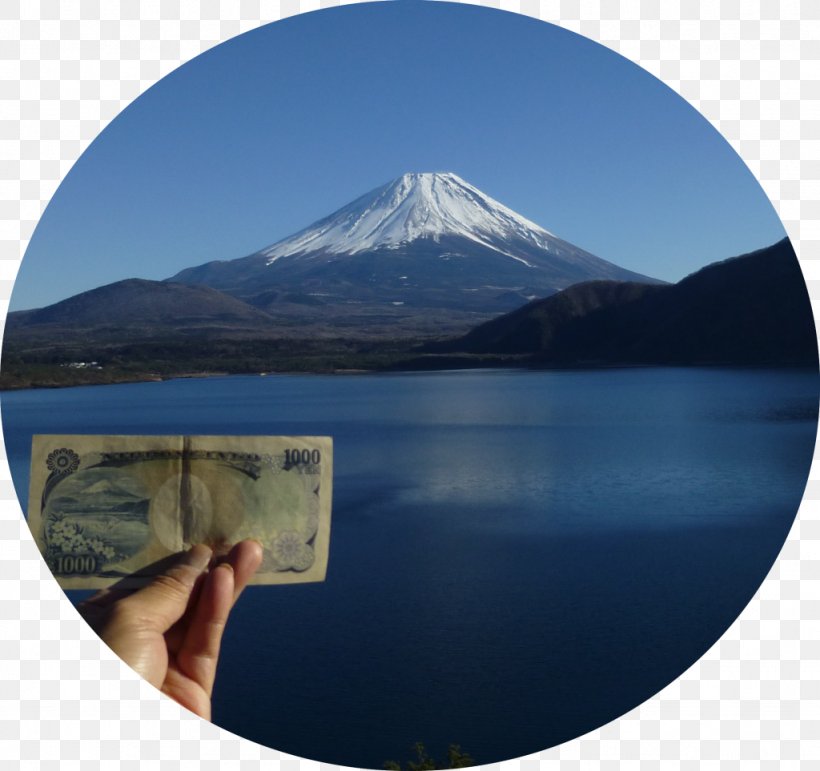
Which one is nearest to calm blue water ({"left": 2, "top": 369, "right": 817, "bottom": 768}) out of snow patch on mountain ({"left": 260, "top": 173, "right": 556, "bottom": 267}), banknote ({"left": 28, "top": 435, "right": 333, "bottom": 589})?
banknote ({"left": 28, "top": 435, "right": 333, "bottom": 589})

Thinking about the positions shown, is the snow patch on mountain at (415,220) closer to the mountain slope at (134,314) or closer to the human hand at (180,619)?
the mountain slope at (134,314)

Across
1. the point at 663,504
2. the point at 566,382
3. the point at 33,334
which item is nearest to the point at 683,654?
the point at 663,504

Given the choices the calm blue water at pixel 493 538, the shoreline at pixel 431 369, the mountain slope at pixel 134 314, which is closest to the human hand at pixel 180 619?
the calm blue water at pixel 493 538

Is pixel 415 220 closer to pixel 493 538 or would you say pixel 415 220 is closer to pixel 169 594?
pixel 493 538

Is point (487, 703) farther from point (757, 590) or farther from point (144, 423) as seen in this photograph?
point (144, 423)

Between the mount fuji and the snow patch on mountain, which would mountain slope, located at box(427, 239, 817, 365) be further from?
the snow patch on mountain

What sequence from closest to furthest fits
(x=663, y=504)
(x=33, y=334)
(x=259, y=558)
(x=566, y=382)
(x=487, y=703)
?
(x=259, y=558), (x=487, y=703), (x=33, y=334), (x=663, y=504), (x=566, y=382)
